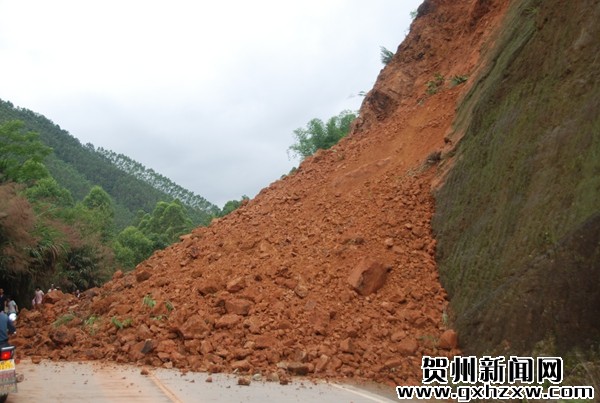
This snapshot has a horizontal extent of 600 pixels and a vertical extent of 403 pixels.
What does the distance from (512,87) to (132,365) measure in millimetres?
8253

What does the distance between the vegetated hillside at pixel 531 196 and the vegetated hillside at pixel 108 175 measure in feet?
194

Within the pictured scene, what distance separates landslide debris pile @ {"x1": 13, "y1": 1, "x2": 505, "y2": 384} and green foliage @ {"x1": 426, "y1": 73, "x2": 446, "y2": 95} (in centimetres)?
28

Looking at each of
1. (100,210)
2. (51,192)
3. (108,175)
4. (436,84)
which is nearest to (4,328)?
(436,84)

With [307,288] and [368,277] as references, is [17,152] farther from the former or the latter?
[368,277]

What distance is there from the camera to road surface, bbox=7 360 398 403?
7.25 m

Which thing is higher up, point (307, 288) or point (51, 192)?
point (51, 192)

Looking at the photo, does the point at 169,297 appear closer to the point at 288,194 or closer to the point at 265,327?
the point at 265,327

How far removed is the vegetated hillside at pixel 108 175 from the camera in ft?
235

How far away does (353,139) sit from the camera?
1759 centimetres

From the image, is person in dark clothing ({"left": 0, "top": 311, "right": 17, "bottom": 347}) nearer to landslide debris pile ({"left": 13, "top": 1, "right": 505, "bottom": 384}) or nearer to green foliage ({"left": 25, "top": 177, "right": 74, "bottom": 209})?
landslide debris pile ({"left": 13, "top": 1, "right": 505, "bottom": 384})

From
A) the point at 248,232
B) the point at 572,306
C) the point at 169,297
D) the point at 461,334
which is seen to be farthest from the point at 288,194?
the point at 572,306

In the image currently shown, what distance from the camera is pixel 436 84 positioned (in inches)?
647

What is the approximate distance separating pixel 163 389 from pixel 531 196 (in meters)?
5.82

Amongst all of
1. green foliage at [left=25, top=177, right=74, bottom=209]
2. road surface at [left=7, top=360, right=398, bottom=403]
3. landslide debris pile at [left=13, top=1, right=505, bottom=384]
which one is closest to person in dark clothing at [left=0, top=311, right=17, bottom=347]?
road surface at [left=7, top=360, right=398, bottom=403]
